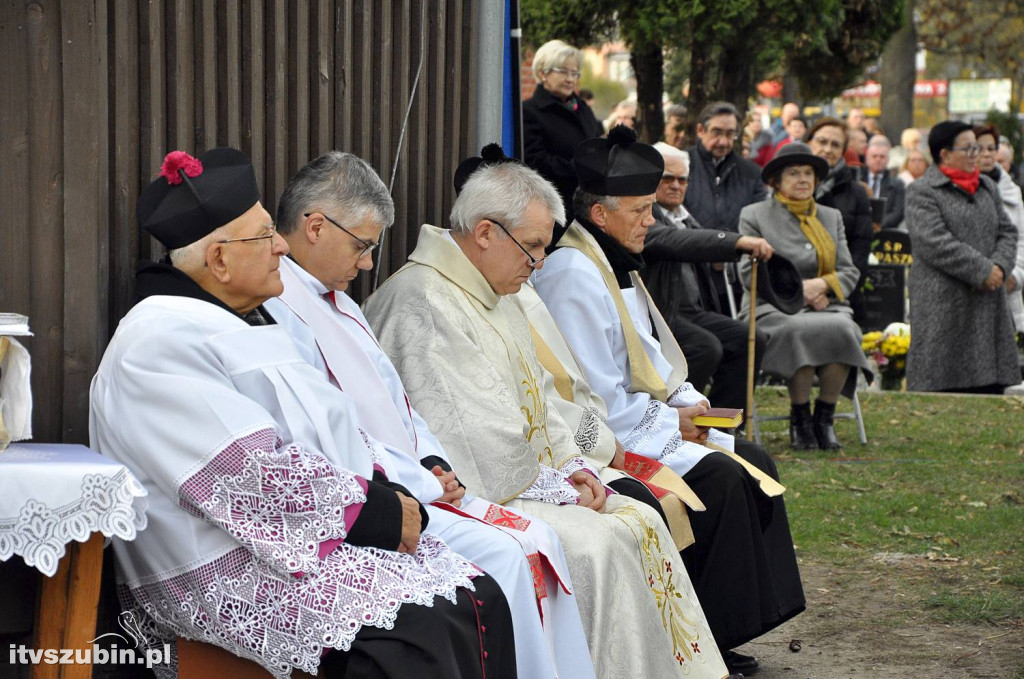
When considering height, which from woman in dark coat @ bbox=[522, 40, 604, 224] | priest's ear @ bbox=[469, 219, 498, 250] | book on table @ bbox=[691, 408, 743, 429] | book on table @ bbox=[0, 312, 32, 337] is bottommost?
book on table @ bbox=[691, 408, 743, 429]

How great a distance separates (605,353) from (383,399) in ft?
4.84

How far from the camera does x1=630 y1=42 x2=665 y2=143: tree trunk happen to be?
41.7 feet

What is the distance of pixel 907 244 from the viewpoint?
13.1 m

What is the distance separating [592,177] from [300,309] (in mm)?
1860

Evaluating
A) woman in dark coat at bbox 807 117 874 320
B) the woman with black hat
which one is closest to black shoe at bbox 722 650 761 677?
the woman with black hat

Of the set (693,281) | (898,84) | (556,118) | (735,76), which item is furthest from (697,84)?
(898,84)

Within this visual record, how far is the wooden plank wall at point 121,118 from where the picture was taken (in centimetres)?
338

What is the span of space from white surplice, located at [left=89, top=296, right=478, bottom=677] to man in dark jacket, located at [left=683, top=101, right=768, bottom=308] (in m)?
5.82

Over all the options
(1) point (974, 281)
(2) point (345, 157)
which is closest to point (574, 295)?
(2) point (345, 157)

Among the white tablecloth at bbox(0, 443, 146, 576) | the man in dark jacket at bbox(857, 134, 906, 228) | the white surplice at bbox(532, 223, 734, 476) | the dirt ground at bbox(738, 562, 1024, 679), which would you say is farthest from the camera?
the man in dark jacket at bbox(857, 134, 906, 228)

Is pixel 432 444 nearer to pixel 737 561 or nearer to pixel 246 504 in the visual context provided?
pixel 246 504

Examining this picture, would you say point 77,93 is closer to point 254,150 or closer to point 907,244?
point 254,150

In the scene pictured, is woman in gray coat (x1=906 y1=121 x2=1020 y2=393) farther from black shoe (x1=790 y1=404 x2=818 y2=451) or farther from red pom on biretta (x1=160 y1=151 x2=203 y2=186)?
red pom on biretta (x1=160 y1=151 x2=203 y2=186)

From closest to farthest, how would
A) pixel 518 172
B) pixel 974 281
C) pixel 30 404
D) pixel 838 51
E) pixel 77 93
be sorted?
pixel 30 404 < pixel 77 93 < pixel 518 172 < pixel 974 281 < pixel 838 51
